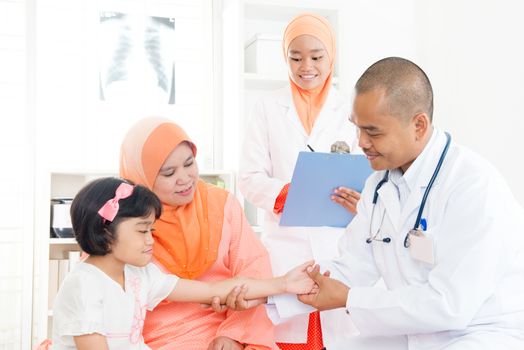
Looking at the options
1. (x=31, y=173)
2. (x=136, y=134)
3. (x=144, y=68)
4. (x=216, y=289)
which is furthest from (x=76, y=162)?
(x=216, y=289)

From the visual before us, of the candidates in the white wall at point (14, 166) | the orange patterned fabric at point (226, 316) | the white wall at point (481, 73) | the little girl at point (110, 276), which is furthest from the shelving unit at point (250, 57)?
the little girl at point (110, 276)

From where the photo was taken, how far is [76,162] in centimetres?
386

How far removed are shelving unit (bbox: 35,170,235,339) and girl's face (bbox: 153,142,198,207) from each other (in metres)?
1.39

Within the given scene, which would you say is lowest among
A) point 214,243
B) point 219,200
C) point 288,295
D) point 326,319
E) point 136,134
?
point 326,319

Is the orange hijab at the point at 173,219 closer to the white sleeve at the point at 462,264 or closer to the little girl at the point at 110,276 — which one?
the little girl at the point at 110,276

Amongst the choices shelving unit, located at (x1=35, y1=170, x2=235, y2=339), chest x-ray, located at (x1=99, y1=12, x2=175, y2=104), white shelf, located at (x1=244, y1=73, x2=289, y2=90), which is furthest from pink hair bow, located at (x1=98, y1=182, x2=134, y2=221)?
chest x-ray, located at (x1=99, y1=12, x2=175, y2=104)

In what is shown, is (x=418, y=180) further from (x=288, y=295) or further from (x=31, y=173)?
(x=31, y=173)

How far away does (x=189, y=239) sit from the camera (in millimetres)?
2072

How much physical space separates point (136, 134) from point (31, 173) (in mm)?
1811

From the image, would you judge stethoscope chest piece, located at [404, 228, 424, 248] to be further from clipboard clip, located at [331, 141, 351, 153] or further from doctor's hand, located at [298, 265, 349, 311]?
clipboard clip, located at [331, 141, 351, 153]

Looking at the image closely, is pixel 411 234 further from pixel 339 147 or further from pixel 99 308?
pixel 99 308

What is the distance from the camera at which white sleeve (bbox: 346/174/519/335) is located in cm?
150

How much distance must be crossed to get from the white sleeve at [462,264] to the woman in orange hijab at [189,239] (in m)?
0.57

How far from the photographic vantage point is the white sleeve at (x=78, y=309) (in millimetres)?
1711
